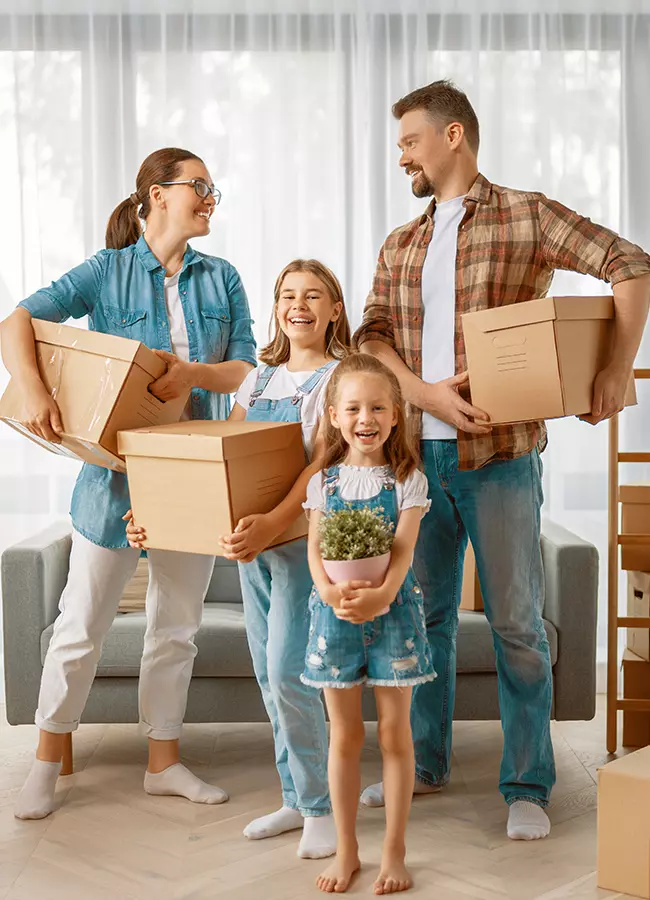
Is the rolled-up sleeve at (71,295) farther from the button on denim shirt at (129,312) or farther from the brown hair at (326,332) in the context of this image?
the brown hair at (326,332)

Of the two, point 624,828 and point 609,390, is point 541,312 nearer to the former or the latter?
point 609,390

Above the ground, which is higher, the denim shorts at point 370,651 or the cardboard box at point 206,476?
the cardboard box at point 206,476

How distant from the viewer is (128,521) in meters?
2.34

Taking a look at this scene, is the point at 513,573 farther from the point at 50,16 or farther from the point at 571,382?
the point at 50,16

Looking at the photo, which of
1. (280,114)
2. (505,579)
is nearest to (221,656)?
(505,579)

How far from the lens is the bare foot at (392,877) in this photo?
2.01m

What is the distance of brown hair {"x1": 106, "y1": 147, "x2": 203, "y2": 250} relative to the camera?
7.93 feet

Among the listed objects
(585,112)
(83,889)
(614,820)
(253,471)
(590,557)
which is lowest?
(83,889)

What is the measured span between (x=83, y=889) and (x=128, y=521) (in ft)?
2.55

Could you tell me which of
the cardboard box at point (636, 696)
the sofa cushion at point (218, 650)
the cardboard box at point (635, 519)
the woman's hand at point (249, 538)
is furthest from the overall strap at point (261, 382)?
the cardboard box at point (636, 696)

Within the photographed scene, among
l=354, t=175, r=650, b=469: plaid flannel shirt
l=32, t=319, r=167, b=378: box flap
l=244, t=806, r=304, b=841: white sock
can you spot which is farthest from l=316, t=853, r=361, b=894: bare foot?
l=32, t=319, r=167, b=378: box flap

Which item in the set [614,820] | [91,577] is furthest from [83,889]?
[614,820]

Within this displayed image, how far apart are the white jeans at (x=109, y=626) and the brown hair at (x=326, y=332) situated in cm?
55

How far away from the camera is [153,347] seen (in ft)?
7.89
